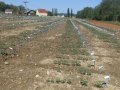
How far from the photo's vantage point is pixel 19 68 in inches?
385

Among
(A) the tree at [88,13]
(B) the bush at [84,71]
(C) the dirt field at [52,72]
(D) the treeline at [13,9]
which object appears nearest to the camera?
(C) the dirt field at [52,72]

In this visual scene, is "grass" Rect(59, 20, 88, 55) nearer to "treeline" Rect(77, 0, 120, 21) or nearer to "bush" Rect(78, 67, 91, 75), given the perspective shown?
"bush" Rect(78, 67, 91, 75)

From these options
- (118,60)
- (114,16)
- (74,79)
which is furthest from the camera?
(114,16)

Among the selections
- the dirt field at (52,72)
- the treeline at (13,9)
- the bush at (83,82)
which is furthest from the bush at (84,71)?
the treeline at (13,9)

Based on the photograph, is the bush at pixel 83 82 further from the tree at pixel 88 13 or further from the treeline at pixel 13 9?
the treeline at pixel 13 9

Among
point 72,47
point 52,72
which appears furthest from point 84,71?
point 72,47

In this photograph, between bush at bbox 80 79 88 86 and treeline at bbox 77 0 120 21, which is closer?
bush at bbox 80 79 88 86

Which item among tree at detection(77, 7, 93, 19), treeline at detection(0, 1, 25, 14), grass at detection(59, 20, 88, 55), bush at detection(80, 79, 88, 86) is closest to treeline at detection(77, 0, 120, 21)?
tree at detection(77, 7, 93, 19)

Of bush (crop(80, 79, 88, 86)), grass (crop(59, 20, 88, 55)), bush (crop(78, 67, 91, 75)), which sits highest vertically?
bush (crop(80, 79, 88, 86))

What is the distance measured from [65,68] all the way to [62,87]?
96.2 inches

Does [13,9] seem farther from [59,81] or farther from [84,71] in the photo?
[59,81]

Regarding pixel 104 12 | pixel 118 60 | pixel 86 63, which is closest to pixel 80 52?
pixel 118 60

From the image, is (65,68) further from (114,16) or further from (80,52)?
(114,16)

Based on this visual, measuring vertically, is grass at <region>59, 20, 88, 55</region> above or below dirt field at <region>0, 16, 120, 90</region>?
below
